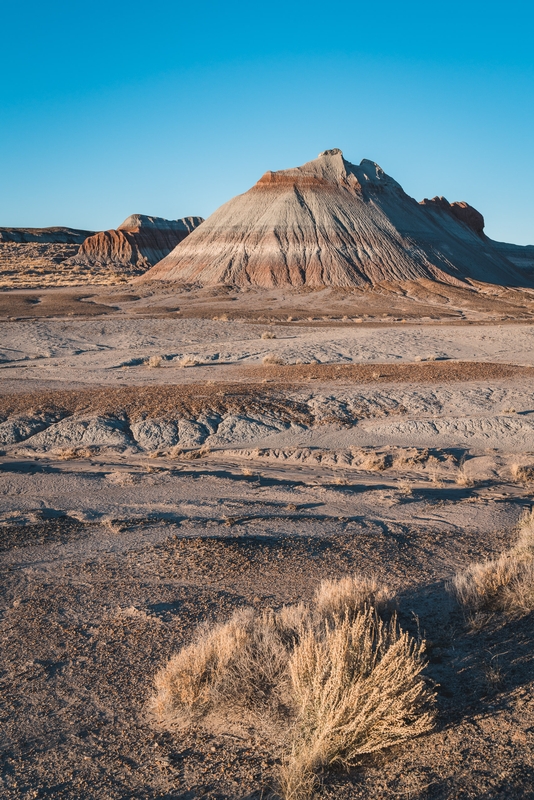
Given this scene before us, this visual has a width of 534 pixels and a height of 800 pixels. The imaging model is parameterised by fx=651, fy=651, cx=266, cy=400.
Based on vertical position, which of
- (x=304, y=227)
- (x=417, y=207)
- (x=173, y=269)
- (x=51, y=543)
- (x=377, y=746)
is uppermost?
(x=417, y=207)

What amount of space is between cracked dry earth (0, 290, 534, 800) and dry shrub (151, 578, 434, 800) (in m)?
0.14

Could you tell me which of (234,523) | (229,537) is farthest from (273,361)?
(229,537)

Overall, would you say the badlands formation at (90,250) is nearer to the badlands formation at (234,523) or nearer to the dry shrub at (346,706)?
the badlands formation at (234,523)

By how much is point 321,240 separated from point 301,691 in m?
64.2

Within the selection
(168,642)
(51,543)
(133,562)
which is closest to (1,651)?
(168,642)

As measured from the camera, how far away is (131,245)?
4156 inches

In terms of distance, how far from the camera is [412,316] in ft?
151

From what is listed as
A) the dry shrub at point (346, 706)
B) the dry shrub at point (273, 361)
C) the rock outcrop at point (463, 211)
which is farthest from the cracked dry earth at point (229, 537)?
the rock outcrop at point (463, 211)

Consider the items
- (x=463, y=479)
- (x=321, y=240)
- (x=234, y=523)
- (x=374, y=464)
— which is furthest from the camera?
(x=321, y=240)

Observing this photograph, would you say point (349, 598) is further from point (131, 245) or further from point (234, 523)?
point (131, 245)

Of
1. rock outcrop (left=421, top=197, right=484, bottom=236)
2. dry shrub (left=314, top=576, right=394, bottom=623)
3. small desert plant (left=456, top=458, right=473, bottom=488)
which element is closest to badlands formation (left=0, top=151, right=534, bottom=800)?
small desert plant (left=456, top=458, right=473, bottom=488)

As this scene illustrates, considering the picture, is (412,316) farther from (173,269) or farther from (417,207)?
(417,207)

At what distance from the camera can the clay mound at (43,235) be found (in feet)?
379

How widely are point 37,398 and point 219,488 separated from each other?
25.5 feet
